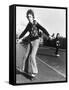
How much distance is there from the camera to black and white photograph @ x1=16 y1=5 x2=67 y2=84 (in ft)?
14.4

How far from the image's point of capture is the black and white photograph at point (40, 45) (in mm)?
4395

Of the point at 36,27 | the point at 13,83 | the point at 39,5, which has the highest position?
the point at 39,5

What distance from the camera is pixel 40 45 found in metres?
4.52

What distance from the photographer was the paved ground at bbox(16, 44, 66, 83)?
4398 millimetres

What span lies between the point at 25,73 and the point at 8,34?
53cm

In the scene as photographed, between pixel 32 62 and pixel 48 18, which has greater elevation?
pixel 48 18

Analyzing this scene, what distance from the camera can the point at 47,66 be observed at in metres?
4.56

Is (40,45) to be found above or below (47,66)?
above

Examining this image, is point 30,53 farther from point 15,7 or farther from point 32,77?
point 15,7

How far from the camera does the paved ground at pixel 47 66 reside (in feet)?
14.4

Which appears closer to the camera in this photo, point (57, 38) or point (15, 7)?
point (15, 7)

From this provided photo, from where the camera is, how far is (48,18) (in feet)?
15.0

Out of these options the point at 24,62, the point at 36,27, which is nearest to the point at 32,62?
the point at 24,62

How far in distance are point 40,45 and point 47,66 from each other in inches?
11.1
